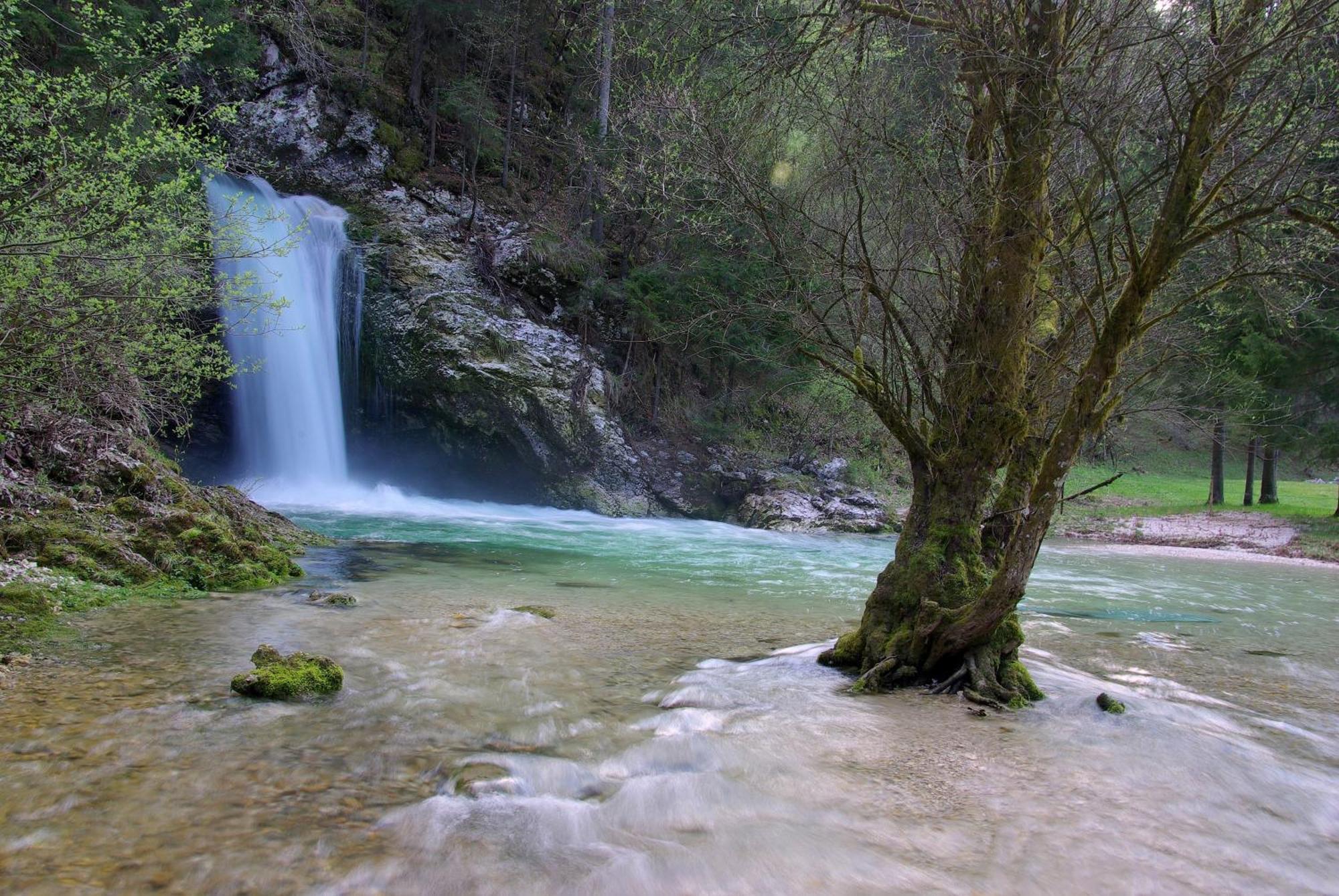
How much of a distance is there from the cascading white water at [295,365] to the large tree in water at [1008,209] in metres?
13.9

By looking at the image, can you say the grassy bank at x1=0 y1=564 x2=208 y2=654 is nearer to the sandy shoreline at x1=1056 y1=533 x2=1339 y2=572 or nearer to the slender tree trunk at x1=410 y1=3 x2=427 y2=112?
the sandy shoreline at x1=1056 y1=533 x2=1339 y2=572

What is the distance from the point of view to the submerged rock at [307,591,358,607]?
6.45 metres

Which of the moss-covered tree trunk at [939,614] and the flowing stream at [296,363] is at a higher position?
the flowing stream at [296,363]

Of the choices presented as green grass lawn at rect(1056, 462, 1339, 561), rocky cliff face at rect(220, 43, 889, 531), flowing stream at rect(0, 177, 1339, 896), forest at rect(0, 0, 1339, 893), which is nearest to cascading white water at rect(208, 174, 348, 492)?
rocky cliff face at rect(220, 43, 889, 531)

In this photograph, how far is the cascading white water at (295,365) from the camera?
16.7 meters

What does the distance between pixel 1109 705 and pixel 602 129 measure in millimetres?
18158

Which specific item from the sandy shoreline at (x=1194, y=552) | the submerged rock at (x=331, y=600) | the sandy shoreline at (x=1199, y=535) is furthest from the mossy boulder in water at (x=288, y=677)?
the sandy shoreline at (x=1199, y=535)

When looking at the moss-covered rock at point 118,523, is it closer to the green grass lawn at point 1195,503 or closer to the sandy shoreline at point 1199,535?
the green grass lawn at point 1195,503

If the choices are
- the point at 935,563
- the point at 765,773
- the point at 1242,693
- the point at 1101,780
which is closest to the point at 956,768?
the point at 1101,780

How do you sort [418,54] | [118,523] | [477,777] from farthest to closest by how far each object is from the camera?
[418,54]
[118,523]
[477,777]

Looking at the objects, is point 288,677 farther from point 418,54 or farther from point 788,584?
point 418,54

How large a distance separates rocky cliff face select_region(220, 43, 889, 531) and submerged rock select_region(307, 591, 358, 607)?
35.9ft

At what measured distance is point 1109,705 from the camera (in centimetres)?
434

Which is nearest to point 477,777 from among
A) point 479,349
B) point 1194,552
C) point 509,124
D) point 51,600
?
point 51,600
